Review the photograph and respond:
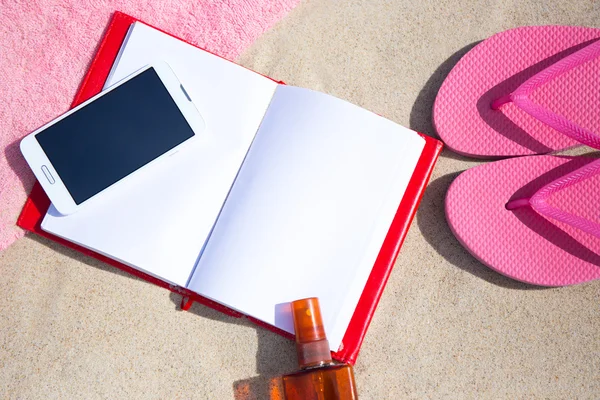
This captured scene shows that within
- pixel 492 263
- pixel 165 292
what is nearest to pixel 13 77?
pixel 165 292

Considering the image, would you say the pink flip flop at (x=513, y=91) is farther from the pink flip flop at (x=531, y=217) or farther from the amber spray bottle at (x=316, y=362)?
the amber spray bottle at (x=316, y=362)

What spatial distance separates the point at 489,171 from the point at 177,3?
0.34 meters

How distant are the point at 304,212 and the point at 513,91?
239 millimetres

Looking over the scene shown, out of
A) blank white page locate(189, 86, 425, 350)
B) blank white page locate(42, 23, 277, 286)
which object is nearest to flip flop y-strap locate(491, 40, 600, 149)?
blank white page locate(189, 86, 425, 350)

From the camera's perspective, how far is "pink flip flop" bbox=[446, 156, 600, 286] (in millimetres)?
444

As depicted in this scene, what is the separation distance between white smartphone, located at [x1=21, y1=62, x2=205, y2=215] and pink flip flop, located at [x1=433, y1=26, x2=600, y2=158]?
0.79ft

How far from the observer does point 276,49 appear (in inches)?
18.4

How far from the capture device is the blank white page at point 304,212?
395 mm

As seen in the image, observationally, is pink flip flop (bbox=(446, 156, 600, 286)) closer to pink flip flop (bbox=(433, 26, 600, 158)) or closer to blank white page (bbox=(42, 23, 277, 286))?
pink flip flop (bbox=(433, 26, 600, 158))

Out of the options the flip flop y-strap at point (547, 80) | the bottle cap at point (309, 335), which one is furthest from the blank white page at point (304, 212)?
the flip flop y-strap at point (547, 80)

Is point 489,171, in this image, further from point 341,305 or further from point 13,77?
point 13,77

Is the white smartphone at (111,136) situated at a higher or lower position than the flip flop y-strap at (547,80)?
lower

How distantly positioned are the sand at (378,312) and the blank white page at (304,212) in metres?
0.06

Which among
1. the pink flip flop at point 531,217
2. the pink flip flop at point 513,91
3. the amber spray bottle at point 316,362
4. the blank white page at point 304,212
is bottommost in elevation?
→ the amber spray bottle at point 316,362
